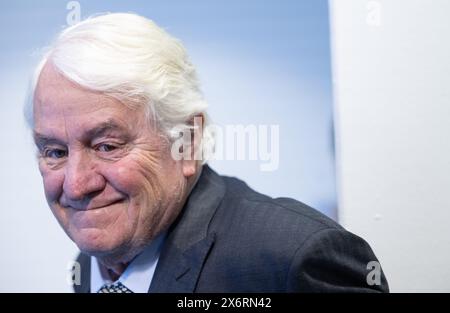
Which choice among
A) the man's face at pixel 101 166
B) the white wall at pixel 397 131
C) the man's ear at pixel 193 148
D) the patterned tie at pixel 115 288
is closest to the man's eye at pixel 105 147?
the man's face at pixel 101 166

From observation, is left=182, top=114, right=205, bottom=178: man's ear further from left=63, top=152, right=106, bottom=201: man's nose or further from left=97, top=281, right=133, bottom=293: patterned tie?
left=97, top=281, right=133, bottom=293: patterned tie

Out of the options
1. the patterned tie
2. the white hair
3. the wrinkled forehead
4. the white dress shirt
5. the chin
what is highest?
the white hair

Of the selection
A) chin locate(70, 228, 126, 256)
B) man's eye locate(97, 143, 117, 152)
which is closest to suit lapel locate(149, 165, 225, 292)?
chin locate(70, 228, 126, 256)

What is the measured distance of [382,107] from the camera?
1.13m

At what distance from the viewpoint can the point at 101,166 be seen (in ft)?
2.91

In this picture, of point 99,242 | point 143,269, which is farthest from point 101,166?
point 143,269

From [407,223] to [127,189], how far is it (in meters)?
0.71

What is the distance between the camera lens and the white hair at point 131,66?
2.83 feet

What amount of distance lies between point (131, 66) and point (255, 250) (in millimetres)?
437

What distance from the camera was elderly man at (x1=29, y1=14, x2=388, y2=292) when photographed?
84 centimetres

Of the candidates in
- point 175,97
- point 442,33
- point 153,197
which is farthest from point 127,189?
point 442,33

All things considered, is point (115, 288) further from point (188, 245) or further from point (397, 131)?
point (397, 131)
